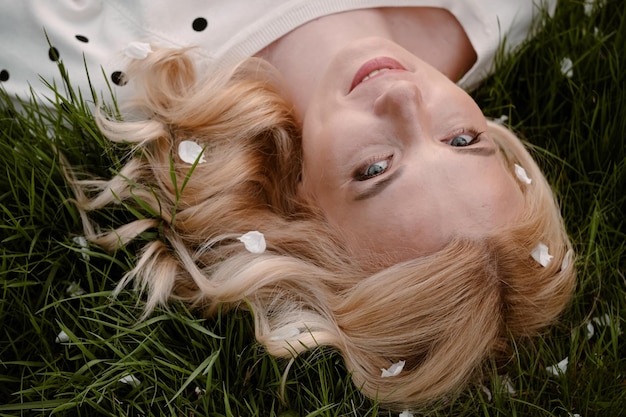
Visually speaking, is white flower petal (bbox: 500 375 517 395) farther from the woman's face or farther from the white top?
the white top

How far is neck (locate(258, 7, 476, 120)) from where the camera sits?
9.01 ft

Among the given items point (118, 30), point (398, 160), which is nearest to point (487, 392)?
point (398, 160)

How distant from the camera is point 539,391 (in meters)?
2.54

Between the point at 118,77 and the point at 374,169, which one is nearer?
the point at 374,169

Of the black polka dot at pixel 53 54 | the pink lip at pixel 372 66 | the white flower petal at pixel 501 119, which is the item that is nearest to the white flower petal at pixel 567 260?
the white flower petal at pixel 501 119

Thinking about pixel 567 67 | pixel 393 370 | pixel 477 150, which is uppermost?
pixel 477 150

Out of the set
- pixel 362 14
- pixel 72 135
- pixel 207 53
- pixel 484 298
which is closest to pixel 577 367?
pixel 484 298

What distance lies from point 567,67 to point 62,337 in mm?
2347

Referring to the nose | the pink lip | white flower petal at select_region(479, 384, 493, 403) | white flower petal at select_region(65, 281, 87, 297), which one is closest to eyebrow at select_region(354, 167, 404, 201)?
the nose

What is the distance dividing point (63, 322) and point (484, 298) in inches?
57.0

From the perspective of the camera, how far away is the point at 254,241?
2.47 metres

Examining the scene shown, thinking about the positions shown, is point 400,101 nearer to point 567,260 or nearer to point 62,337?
point 567,260

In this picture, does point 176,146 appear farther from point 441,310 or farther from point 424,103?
point 441,310

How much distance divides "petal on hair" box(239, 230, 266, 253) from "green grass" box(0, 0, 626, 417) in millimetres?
239
